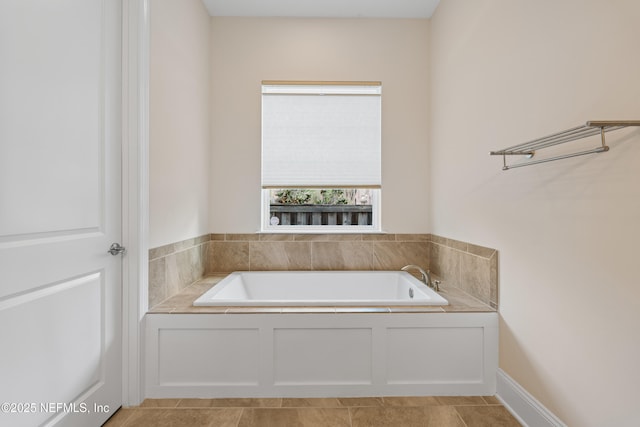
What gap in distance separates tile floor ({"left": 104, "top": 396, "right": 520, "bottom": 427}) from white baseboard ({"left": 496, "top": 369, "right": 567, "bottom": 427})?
0.04 m

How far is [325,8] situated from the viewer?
8.71 feet

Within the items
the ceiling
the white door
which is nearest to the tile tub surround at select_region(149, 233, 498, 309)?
the white door

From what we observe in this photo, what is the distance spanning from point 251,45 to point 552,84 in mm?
2201

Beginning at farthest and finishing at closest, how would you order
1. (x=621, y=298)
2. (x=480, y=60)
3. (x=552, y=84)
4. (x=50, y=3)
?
(x=480, y=60) < (x=552, y=84) < (x=50, y=3) < (x=621, y=298)

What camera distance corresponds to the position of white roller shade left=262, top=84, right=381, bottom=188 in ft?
9.27

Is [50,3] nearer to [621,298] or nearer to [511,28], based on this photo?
[511,28]

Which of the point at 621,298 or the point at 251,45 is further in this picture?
the point at 251,45

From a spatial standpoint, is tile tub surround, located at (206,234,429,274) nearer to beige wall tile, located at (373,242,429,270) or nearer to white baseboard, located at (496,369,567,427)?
beige wall tile, located at (373,242,429,270)

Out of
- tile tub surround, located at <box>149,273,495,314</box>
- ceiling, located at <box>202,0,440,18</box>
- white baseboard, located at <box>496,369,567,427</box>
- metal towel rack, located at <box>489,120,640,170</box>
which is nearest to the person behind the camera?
metal towel rack, located at <box>489,120,640,170</box>

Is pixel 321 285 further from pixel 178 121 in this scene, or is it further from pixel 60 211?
pixel 60 211

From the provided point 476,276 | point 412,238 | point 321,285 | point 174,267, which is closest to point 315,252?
point 321,285

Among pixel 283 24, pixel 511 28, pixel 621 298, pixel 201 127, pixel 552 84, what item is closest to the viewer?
pixel 621 298

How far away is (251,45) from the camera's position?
276cm

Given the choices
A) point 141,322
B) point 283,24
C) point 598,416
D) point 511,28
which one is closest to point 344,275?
point 141,322
